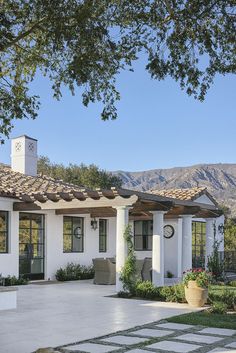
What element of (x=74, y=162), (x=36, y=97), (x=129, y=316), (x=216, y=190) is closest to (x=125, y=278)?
(x=129, y=316)

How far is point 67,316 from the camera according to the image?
35.3 feet

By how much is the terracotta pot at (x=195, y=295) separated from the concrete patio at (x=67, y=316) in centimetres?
23

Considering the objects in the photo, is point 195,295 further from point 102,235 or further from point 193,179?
point 193,179

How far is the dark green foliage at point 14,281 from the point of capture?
16.5m

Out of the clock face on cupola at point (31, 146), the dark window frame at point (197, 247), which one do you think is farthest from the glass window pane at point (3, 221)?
the dark window frame at point (197, 247)

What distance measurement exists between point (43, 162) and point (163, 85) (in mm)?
38611

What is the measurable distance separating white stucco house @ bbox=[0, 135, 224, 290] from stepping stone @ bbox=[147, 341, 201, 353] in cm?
646

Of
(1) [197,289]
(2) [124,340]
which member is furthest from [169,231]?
(2) [124,340]

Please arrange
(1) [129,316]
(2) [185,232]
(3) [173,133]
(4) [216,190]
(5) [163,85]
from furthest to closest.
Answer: (4) [216,190], (3) [173,133], (2) [185,232], (1) [129,316], (5) [163,85]

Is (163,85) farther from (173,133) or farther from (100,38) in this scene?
(173,133)

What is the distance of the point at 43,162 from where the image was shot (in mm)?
45875

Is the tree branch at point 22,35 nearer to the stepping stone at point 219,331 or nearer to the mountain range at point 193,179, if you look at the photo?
the stepping stone at point 219,331

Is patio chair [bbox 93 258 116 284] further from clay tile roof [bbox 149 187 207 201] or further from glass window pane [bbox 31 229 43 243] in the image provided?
clay tile roof [bbox 149 187 207 201]

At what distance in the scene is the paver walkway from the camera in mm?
7633
